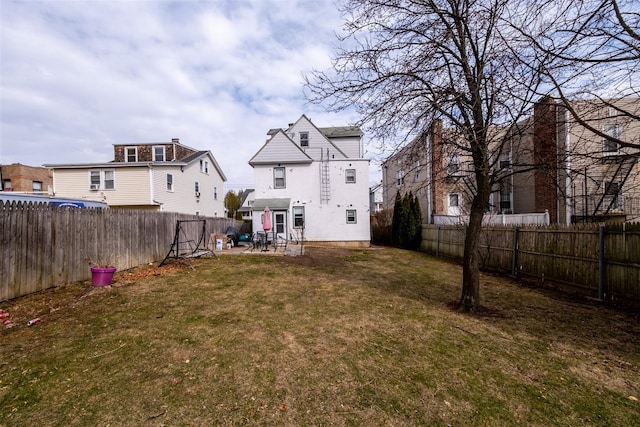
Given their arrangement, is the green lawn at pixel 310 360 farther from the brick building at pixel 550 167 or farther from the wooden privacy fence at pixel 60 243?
the brick building at pixel 550 167

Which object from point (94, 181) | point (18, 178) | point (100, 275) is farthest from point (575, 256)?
point (18, 178)

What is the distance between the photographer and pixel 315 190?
19594mm

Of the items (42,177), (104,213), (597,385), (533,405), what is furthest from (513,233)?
(42,177)

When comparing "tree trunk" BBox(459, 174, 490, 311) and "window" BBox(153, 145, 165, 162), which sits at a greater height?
"window" BBox(153, 145, 165, 162)

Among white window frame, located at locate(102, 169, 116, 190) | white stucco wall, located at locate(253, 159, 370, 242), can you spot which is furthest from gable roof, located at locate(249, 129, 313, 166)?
white window frame, located at locate(102, 169, 116, 190)

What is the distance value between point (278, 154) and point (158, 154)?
11930 millimetres

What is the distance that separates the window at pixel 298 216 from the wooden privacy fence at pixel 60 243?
10.2 metres

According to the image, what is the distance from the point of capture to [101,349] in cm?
398

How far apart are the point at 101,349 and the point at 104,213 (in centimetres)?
572

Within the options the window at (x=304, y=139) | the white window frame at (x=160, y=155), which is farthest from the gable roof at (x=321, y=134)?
the white window frame at (x=160, y=155)

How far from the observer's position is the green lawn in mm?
2818

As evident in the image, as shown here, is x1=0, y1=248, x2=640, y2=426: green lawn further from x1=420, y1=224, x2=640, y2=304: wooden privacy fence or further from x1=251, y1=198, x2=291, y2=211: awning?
x1=251, y1=198, x2=291, y2=211: awning

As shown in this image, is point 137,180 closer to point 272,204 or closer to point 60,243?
point 272,204

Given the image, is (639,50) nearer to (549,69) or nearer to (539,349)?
(549,69)
